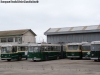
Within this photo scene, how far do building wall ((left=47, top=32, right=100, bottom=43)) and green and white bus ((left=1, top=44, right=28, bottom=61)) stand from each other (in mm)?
13702

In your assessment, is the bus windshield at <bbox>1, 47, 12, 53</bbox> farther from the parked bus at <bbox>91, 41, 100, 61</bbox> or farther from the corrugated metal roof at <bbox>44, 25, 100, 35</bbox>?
the corrugated metal roof at <bbox>44, 25, 100, 35</bbox>

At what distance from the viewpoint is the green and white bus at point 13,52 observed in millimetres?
36906

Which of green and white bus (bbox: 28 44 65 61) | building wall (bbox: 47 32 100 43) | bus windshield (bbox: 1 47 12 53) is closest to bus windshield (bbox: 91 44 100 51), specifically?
green and white bus (bbox: 28 44 65 61)

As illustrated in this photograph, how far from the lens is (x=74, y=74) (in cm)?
1825

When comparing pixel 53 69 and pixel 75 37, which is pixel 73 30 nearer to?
pixel 75 37

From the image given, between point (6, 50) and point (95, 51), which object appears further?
point (6, 50)

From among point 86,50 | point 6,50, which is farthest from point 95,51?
point 6,50

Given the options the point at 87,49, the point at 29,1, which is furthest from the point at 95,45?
the point at 29,1

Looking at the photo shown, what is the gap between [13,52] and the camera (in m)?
37.3

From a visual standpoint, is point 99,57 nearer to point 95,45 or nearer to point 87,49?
point 95,45

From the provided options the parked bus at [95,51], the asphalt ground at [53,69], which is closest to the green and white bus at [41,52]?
the parked bus at [95,51]

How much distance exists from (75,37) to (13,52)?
16358 mm

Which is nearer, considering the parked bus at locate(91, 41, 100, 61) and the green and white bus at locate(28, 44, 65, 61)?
the parked bus at locate(91, 41, 100, 61)

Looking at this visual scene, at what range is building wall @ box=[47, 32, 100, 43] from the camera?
155 ft
